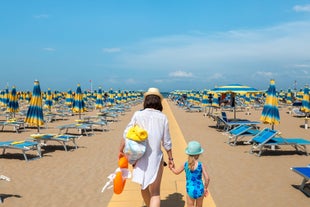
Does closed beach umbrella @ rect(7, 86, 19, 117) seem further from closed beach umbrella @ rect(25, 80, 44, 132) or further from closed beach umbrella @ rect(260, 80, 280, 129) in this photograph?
closed beach umbrella @ rect(260, 80, 280, 129)

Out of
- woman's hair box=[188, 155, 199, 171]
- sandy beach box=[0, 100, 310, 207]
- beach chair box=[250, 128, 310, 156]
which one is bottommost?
sandy beach box=[0, 100, 310, 207]

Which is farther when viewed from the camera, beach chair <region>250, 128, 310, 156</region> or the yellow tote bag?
beach chair <region>250, 128, 310, 156</region>

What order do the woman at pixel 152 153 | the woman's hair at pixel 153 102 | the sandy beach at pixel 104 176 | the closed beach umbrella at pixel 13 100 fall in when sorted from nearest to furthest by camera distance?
the woman at pixel 152 153, the woman's hair at pixel 153 102, the sandy beach at pixel 104 176, the closed beach umbrella at pixel 13 100

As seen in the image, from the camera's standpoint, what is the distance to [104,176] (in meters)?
6.32

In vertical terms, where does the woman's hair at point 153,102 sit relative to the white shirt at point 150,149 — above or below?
above

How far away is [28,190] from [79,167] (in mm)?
1798

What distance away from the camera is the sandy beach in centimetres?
489

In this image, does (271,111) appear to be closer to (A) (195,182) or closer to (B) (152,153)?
(A) (195,182)

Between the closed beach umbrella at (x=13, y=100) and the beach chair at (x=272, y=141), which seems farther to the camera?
the closed beach umbrella at (x=13, y=100)

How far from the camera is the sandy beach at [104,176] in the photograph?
489cm

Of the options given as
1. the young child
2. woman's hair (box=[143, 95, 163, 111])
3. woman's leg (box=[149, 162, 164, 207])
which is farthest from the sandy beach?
woman's hair (box=[143, 95, 163, 111])

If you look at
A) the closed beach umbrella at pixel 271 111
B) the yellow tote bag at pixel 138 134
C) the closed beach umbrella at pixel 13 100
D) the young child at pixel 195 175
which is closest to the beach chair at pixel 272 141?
the closed beach umbrella at pixel 271 111

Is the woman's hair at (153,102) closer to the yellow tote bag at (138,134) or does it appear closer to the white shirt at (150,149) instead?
the white shirt at (150,149)

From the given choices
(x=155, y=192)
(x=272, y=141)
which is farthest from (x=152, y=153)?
(x=272, y=141)
